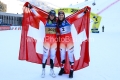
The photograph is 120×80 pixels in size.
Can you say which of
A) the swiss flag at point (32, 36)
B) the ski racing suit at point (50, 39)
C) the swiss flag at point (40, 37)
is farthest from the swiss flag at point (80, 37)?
the swiss flag at point (32, 36)

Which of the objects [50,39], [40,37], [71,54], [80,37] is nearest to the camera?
[50,39]

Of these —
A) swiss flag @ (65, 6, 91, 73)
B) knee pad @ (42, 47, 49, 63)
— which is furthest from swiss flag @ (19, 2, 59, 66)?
swiss flag @ (65, 6, 91, 73)

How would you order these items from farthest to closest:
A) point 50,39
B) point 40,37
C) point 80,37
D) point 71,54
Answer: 1. point 80,37
2. point 40,37
3. point 71,54
4. point 50,39

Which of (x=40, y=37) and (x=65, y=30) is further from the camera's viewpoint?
(x=40, y=37)

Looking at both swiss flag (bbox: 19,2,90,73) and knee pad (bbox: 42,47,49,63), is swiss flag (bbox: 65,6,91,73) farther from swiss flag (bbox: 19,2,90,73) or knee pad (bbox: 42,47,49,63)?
knee pad (bbox: 42,47,49,63)

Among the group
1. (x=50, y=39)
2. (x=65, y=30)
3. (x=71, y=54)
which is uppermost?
(x=65, y=30)

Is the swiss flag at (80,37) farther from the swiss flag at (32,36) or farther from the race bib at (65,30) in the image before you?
the swiss flag at (32,36)

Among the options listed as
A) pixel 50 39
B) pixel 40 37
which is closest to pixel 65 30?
pixel 50 39

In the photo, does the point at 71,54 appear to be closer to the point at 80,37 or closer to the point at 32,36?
the point at 80,37

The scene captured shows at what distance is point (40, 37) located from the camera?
4.25 m

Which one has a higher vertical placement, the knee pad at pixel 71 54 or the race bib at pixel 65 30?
the race bib at pixel 65 30

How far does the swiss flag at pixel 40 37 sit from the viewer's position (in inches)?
165

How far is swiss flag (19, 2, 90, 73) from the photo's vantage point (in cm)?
418

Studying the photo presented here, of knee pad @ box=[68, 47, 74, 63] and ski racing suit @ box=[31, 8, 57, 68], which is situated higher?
ski racing suit @ box=[31, 8, 57, 68]
